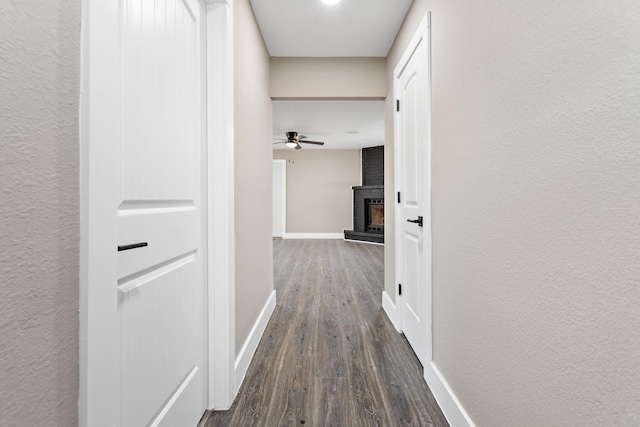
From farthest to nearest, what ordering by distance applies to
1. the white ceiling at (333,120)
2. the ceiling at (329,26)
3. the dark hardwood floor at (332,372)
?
the white ceiling at (333,120), the ceiling at (329,26), the dark hardwood floor at (332,372)

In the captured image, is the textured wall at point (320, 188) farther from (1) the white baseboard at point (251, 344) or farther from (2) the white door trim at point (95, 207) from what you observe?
(2) the white door trim at point (95, 207)

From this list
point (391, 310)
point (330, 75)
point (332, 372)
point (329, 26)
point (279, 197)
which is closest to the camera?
point (332, 372)

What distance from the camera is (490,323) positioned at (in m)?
1.16

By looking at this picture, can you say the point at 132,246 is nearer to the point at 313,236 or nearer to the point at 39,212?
the point at 39,212

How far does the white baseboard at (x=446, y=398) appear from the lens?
4.45ft

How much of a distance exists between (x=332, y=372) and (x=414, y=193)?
48.7 inches

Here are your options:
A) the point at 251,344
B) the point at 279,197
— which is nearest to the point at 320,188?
the point at 279,197

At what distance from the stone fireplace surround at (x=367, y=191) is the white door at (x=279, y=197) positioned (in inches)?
66.4

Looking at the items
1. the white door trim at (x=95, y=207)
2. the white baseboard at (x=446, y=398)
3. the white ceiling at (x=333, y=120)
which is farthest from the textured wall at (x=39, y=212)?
the white ceiling at (x=333, y=120)

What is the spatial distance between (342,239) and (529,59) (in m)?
7.54

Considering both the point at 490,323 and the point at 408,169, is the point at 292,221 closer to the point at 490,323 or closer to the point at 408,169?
the point at 408,169

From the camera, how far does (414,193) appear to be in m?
2.21

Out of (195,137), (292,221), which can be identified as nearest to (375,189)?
(292,221)

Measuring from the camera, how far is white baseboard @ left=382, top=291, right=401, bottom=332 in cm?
258
